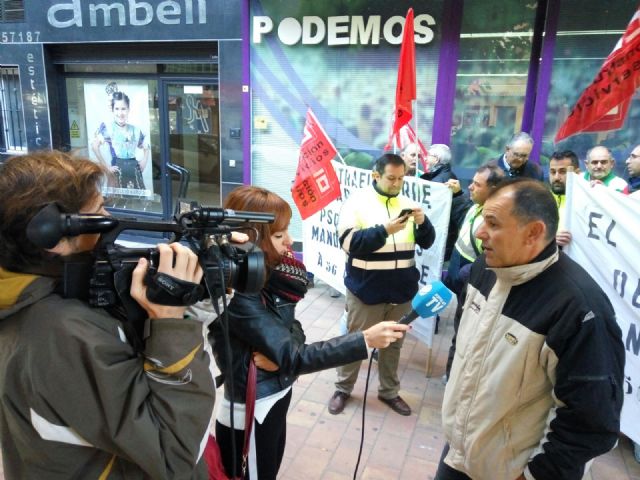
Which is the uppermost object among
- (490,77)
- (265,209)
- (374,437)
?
(490,77)

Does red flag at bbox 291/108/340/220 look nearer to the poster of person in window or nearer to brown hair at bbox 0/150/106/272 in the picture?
brown hair at bbox 0/150/106/272

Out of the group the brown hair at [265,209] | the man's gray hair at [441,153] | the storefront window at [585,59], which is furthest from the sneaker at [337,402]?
the storefront window at [585,59]

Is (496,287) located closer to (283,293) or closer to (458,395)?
(458,395)

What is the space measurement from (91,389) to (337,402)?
275 cm

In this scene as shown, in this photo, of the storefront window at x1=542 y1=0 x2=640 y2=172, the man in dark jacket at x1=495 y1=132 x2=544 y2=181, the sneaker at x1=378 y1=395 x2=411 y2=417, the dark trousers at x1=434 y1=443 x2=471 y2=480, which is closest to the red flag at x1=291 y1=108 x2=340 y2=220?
the man in dark jacket at x1=495 y1=132 x2=544 y2=181

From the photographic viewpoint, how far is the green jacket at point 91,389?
97 centimetres

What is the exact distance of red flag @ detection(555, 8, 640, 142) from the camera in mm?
3275

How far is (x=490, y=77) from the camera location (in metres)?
6.07

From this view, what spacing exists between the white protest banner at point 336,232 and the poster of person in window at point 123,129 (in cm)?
424

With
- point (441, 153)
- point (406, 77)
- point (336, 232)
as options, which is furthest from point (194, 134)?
point (406, 77)

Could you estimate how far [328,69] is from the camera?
6.55 meters

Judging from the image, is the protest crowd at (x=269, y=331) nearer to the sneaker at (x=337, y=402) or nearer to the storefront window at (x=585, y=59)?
the sneaker at (x=337, y=402)

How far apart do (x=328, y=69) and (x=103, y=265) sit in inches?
240

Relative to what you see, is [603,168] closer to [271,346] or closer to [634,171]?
[634,171]
